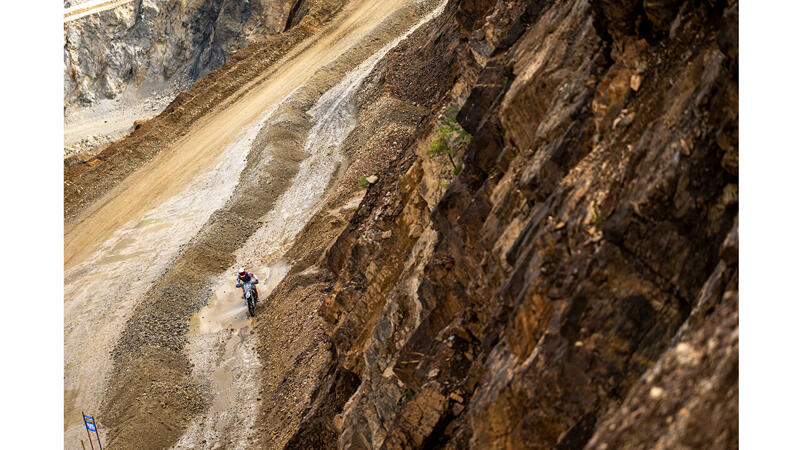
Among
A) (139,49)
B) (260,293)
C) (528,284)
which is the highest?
(528,284)

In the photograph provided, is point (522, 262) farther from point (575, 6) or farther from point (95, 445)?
point (95, 445)

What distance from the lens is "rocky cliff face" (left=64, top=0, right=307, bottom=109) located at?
4950 cm

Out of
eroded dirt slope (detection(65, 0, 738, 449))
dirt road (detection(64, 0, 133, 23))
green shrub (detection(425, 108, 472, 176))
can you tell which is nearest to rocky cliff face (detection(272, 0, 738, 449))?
eroded dirt slope (detection(65, 0, 738, 449))

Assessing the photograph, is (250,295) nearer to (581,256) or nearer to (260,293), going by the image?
(260,293)

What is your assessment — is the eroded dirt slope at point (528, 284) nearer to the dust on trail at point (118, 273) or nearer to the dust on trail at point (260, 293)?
the dust on trail at point (260, 293)

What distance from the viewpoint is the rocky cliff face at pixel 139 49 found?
4950 centimetres

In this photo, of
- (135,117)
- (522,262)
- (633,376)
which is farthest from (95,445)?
(135,117)

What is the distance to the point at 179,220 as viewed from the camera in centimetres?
2692

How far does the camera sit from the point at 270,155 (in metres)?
28.3

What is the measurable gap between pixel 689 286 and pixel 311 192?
2123cm

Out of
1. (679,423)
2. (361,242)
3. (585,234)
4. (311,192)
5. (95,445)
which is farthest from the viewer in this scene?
(311,192)

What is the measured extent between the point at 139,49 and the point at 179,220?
29425mm

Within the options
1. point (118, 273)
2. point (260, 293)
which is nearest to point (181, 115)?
point (118, 273)

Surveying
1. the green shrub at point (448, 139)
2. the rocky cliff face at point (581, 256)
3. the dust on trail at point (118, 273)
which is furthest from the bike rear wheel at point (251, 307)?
the green shrub at point (448, 139)
